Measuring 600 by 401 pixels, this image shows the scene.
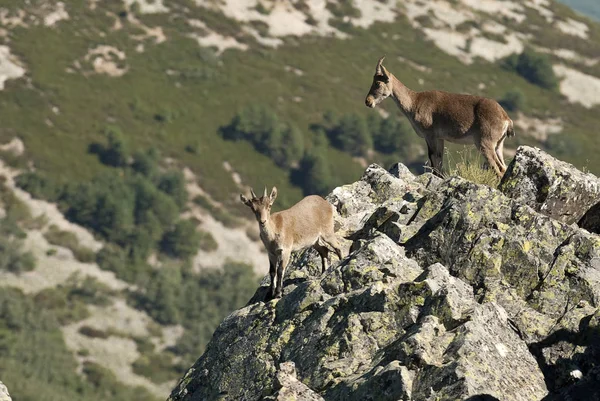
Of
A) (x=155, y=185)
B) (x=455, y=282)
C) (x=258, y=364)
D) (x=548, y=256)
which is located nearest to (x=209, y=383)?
(x=258, y=364)

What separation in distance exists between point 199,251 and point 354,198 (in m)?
163

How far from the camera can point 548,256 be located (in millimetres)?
19078

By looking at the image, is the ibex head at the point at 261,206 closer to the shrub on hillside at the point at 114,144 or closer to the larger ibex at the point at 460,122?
the larger ibex at the point at 460,122

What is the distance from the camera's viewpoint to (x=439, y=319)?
16.8 m

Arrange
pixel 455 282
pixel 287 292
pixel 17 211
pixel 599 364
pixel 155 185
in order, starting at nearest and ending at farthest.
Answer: pixel 599 364 < pixel 455 282 < pixel 287 292 < pixel 17 211 < pixel 155 185

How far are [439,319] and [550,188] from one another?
6484mm

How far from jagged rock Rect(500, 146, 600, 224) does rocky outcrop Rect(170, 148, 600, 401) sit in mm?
94

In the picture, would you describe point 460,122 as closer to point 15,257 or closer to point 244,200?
point 244,200

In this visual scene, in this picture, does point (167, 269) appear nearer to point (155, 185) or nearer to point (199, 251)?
point (199, 251)

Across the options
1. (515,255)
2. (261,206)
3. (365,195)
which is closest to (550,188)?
(515,255)

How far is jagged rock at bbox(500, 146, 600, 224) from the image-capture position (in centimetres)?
2200

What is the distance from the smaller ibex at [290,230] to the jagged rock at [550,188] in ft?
14.1

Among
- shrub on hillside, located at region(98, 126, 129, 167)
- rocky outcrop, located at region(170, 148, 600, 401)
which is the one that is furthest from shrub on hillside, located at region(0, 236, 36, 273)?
rocky outcrop, located at region(170, 148, 600, 401)

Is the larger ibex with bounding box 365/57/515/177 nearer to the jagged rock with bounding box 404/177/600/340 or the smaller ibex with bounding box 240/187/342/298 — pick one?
the smaller ibex with bounding box 240/187/342/298
